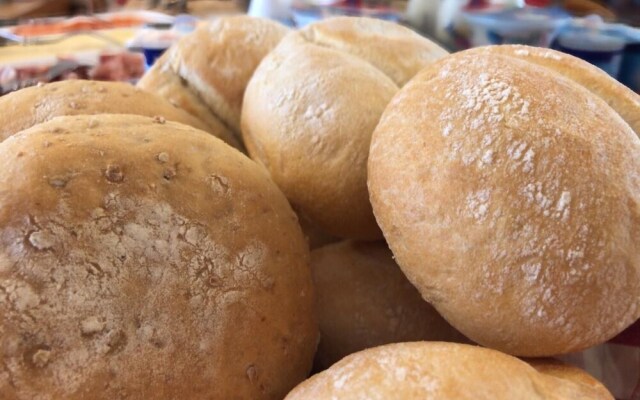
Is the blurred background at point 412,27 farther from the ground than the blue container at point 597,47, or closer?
closer

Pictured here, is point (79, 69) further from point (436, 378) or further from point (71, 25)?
point (436, 378)

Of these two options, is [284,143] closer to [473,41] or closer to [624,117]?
[624,117]

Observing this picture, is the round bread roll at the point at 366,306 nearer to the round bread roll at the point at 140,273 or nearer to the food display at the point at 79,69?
the round bread roll at the point at 140,273

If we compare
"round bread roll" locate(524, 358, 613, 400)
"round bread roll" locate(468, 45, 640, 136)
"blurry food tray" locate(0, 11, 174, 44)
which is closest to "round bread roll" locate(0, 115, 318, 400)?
"round bread roll" locate(524, 358, 613, 400)

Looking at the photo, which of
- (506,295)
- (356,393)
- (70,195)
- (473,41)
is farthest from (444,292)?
(473,41)

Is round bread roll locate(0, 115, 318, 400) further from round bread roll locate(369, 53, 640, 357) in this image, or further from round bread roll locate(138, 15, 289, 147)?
round bread roll locate(138, 15, 289, 147)

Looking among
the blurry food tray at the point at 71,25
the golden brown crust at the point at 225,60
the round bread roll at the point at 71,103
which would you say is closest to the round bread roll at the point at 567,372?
the round bread roll at the point at 71,103
